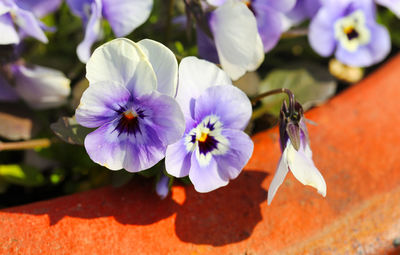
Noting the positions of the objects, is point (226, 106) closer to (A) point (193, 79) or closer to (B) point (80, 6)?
(A) point (193, 79)

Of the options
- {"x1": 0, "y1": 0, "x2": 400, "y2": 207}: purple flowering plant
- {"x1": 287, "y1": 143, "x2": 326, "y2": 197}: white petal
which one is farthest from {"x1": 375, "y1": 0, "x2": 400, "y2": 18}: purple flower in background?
{"x1": 287, "y1": 143, "x2": 326, "y2": 197}: white petal

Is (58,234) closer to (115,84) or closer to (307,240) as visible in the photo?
(115,84)

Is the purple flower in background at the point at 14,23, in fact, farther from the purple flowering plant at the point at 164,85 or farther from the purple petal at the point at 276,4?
the purple petal at the point at 276,4

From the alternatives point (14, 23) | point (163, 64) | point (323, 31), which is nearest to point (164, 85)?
point (163, 64)

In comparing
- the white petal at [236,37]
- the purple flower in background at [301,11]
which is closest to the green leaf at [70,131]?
the white petal at [236,37]

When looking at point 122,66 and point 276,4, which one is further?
point 276,4

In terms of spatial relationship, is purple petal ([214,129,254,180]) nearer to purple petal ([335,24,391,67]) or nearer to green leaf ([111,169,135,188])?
green leaf ([111,169,135,188])
